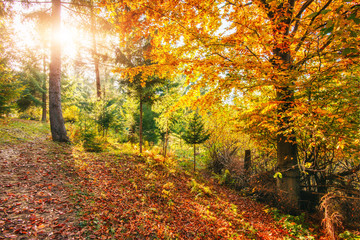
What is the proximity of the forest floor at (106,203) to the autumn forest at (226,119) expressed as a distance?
3cm

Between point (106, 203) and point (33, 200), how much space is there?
4.98 ft

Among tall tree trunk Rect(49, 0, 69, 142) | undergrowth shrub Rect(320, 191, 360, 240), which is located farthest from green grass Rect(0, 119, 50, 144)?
undergrowth shrub Rect(320, 191, 360, 240)

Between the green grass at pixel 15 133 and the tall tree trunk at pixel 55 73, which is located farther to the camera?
the tall tree trunk at pixel 55 73

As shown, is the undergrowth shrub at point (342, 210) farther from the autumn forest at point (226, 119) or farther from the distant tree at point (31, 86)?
the distant tree at point (31, 86)

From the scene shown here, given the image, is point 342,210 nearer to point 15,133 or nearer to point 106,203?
point 106,203

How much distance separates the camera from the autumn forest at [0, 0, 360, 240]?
341 cm

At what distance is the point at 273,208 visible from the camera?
596cm

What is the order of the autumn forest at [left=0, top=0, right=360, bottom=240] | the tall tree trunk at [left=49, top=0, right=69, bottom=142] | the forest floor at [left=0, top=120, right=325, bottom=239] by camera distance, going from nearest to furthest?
1. the forest floor at [left=0, top=120, right=325, bottom=239]
2. the autumn forest at [left=0, top=0, right=360, bottom=240]
3. the tall tree trunk at [left=49, top=0, right=69, bottom=142]

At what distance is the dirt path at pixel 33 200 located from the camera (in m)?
2.78

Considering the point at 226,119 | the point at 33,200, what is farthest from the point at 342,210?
the point at 33,200

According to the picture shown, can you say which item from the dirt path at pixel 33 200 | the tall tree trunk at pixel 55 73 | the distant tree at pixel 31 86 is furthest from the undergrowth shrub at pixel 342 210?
the distant tree at pixel 31 86

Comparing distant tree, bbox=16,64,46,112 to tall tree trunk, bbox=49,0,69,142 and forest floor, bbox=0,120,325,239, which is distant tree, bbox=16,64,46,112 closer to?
tall tree trunk, bbox=49,0,69,142

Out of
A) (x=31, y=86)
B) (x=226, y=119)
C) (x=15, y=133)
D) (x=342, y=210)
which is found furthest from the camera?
(x=31, y=86)

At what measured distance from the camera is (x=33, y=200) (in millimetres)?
3453
